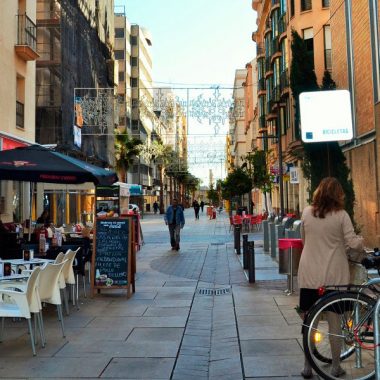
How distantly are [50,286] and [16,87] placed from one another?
48.1ft

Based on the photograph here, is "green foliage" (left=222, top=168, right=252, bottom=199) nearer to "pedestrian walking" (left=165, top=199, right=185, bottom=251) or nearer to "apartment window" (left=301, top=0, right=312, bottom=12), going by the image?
"apartment window" (left=301, top=0, right=312, bottom=12)

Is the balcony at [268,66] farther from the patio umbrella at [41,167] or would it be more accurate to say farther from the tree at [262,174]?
the patio umbrella at [41,167]

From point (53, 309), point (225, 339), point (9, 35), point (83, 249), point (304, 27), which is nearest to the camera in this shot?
point (225, 339)

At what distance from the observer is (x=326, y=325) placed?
15.8 ft

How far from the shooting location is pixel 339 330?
190 inches

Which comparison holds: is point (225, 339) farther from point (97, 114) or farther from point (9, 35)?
point (97, 114)

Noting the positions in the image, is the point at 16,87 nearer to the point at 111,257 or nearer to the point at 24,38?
the point at 24,38

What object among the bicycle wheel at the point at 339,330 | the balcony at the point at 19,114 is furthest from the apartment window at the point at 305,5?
the bicycle wheel at the point at 339,330

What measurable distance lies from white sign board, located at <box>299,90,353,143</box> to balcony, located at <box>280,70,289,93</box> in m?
24.1

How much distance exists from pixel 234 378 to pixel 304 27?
27483 millimetres

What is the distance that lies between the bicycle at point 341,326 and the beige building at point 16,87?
14280mm

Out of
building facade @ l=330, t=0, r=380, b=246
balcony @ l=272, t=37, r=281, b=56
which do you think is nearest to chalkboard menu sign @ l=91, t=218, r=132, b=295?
building facade @ l=330, t=0, r=380, b=246

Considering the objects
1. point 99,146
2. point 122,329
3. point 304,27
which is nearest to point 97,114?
point 304,27

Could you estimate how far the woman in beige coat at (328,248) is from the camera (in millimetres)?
4824
